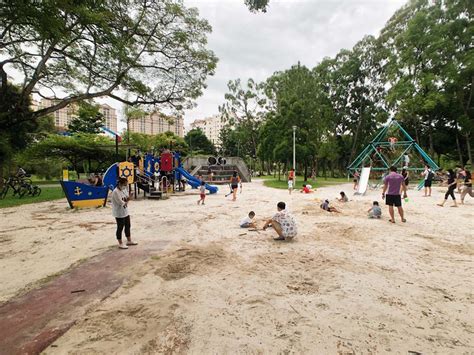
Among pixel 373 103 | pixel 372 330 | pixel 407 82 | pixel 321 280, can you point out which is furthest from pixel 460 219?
pixel 373 103

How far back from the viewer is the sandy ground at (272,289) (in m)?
3.03

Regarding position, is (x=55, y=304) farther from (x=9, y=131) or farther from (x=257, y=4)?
(x=9, y=131)

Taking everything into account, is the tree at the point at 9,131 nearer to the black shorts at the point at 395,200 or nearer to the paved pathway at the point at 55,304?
the paved pathway at the point at 55,304

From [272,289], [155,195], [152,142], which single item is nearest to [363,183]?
[155,195]

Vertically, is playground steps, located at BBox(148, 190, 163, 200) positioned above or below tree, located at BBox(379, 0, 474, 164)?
below

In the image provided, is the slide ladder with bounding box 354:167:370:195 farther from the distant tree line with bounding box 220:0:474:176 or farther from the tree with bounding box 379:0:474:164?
the tree with bounding box 379:0:474:164

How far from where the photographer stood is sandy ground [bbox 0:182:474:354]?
3033 mm

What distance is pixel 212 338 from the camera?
10.1 feet

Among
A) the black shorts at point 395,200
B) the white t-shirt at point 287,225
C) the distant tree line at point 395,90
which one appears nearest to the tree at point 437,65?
the distant tree line at point 395,90

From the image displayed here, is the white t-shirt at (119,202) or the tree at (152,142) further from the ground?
the tree at (152,142)

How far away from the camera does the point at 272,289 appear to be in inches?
169

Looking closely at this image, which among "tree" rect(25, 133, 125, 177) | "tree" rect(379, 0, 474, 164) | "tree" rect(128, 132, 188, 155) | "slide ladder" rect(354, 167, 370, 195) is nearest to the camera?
"slide ladder" rect(354, 167, 370, 195)

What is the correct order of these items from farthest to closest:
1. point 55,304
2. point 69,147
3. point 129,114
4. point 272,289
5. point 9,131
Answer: point 129,114, point 69,147, point 9,131, point 272,289, point 55,304

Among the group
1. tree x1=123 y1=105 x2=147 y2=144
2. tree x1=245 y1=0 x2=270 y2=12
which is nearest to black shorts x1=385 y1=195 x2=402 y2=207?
tree x1=245 y1=0 x2=270 y2=12
